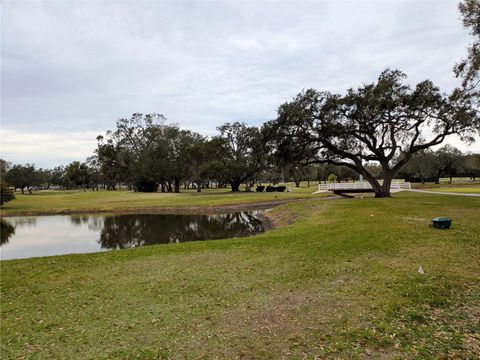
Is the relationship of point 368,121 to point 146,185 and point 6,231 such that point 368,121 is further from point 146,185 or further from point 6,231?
point 146,185

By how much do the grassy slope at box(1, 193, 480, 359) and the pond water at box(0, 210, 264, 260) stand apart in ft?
20.7

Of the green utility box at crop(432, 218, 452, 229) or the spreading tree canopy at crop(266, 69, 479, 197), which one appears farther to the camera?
the spreading tree canopy at crop(266, 69, 479, 197)

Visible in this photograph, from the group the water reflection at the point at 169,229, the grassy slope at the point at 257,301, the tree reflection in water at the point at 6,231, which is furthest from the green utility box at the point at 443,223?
the tree reflection in water at the point at 6,231

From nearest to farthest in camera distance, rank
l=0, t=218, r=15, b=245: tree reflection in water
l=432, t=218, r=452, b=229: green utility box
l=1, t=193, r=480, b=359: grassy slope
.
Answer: l=1, t=193, r=480, b=359: grassy slope → l=432, t=218, r=452, b=229: green utility box → l=0, t=218, r=15, b=245: tree reflection in water

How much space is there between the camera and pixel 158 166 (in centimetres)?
7000

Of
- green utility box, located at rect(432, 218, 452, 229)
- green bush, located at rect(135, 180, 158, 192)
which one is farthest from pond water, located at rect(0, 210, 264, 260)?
green bush, located at rect(135, 180, 158, 192)

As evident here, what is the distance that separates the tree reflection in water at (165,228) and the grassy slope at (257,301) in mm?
7447

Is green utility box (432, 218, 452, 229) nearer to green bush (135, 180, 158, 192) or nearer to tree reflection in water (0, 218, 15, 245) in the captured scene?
tree reflection in water (0, 218, 15, 245)

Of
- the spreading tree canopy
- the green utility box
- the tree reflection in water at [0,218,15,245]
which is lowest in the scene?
the tree reflection in water at [0,218,15,245]

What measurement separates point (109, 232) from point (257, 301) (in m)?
20.4

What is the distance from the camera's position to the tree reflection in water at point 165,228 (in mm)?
21406

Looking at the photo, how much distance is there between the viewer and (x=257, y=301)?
778 cm

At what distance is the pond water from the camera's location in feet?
63.7

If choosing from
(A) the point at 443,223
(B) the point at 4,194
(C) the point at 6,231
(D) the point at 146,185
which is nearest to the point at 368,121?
(A) the point at 443,223
